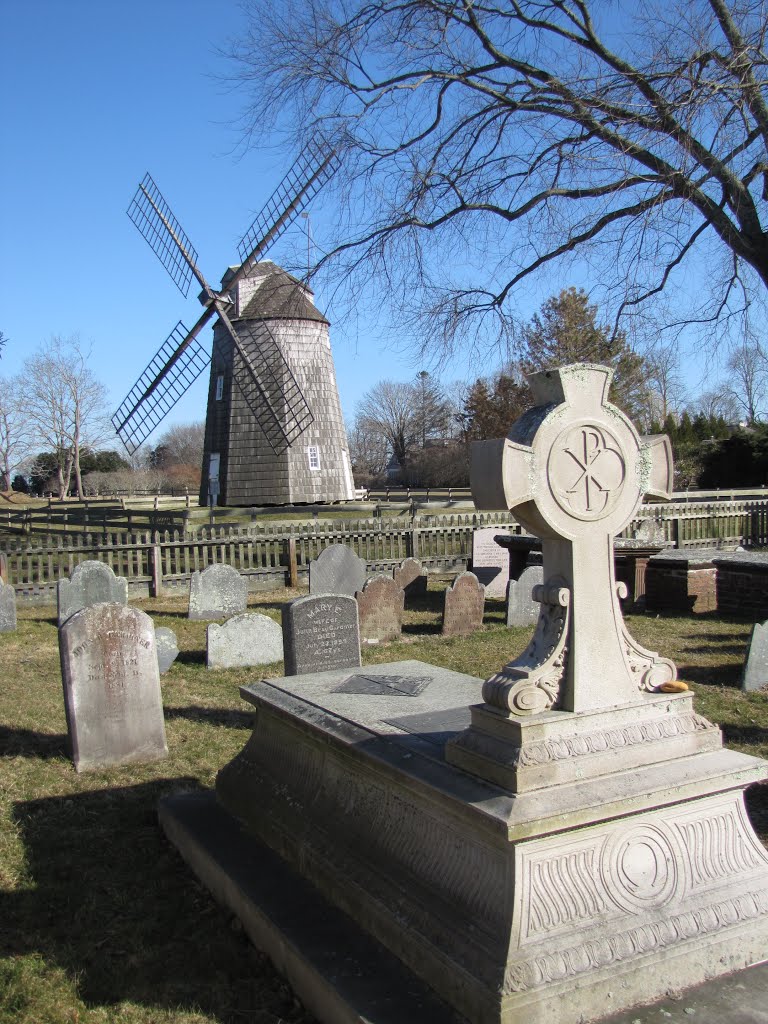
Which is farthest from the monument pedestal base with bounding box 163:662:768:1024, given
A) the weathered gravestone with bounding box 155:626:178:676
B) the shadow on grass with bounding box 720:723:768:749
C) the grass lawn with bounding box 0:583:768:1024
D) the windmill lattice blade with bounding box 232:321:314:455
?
the windmill lattice blade with bounding box 232:321:314:455

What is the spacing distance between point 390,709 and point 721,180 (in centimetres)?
763

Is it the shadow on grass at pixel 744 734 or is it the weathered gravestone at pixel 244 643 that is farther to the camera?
the weathered gravestone at pixel 244 643

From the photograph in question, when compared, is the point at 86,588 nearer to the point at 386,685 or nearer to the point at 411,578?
the point at 411,578

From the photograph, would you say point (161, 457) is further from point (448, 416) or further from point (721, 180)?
point (721, 180)

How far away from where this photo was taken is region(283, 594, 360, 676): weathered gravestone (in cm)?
807

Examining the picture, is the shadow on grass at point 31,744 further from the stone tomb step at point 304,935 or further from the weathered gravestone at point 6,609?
the weathered gravestone at point 6,609

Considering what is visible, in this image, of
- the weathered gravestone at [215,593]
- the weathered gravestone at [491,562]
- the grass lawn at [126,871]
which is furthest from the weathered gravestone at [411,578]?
the grass lawn at [126,871]

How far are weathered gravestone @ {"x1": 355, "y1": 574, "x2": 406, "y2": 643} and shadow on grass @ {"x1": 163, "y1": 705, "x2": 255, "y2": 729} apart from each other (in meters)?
3.47

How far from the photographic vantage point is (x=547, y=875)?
9.97ft

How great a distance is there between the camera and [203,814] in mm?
5215

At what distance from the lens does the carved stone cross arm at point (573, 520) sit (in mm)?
3213

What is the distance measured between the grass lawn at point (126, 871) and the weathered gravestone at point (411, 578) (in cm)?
519

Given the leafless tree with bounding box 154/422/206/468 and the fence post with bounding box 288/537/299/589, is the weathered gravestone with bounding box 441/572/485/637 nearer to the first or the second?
the fence post with bounding box 288/537/299/589

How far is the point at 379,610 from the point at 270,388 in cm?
1762
